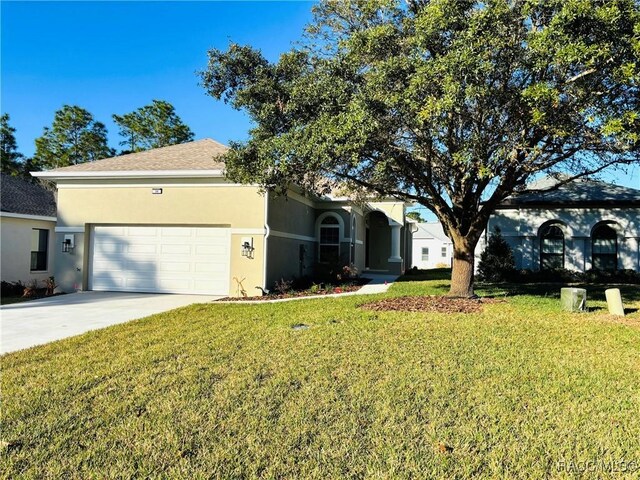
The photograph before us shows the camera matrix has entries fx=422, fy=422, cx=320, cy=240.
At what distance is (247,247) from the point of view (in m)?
13.3

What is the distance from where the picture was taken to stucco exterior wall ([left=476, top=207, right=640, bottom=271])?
59.9 ft

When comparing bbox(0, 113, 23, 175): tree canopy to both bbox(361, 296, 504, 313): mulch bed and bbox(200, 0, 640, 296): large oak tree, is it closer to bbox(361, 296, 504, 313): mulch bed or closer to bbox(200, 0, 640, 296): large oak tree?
bbox(200, 0, 640, 296): large oak tree

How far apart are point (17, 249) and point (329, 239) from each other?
1229cm

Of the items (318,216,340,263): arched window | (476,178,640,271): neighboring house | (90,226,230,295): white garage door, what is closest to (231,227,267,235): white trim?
(90,226,230,295): white garage door

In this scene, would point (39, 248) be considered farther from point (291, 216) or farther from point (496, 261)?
point (496, 261)

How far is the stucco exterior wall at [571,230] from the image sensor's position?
59.9ft

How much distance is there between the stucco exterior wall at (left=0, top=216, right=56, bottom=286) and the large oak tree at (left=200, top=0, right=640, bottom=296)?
32.6ft

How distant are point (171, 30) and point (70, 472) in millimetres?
12162

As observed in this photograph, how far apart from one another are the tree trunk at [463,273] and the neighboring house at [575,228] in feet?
27.2

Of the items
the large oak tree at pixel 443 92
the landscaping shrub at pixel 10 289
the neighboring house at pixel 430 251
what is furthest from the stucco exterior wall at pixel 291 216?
the neighboring house at pixel 430 251

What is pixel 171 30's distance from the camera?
39.8 feet

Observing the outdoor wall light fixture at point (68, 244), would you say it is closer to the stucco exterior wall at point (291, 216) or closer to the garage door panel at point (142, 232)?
the garage door panel at point (142, 232)

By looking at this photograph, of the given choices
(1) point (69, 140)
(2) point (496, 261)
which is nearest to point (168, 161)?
(2) point (496, 261)

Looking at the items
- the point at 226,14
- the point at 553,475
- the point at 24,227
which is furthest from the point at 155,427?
the point at 24,227
